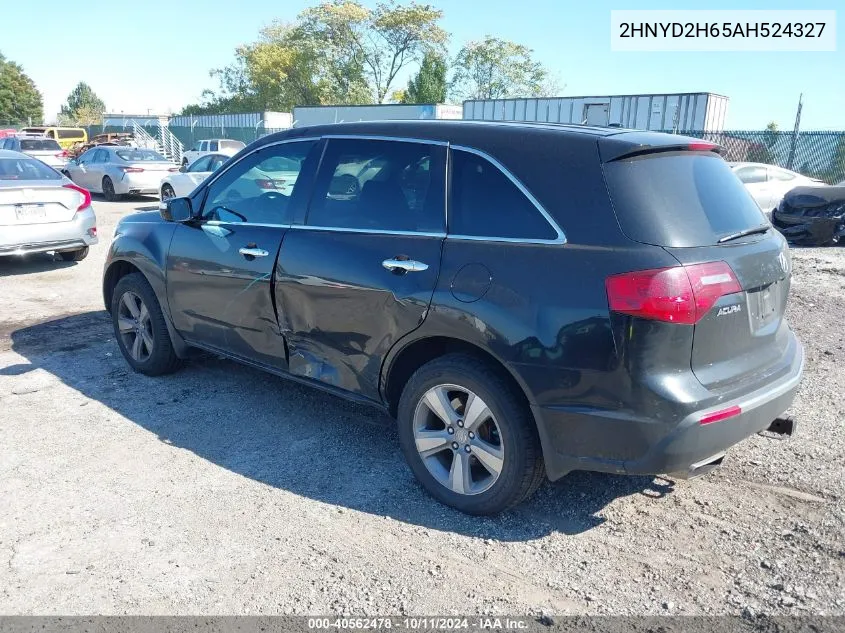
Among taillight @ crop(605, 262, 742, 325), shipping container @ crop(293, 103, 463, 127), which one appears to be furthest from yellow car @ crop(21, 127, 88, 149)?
taillight @ crop(605, 262, 742, 325)

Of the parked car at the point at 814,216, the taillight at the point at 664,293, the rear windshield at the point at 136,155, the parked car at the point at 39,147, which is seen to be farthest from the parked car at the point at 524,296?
the parked car at the point at 39,147

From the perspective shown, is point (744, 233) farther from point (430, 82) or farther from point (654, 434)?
point (430, 82)

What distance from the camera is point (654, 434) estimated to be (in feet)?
9.34

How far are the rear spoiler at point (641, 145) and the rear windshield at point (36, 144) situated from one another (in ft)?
86.7

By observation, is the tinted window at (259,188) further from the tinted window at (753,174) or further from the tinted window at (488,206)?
the tinted window at (753,174)

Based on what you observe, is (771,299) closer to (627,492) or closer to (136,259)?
(627,492)

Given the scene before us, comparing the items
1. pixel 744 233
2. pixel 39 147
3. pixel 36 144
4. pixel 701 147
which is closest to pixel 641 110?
pixel 39 147

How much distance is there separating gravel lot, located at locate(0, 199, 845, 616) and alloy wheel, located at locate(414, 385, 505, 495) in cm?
20

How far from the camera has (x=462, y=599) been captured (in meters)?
2.85

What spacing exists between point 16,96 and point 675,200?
9508 cm

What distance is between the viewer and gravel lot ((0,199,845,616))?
2.86m

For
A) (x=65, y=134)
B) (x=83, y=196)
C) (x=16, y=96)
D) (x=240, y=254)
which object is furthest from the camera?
(x=16, y=96)

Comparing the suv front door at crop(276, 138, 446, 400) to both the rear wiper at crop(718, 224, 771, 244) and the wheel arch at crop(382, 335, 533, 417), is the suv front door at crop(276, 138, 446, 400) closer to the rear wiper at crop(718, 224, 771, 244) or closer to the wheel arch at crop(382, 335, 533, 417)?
the wheel arch at crop(382, 335, 533, 417)

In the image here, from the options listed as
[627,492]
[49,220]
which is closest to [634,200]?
[627,492]
